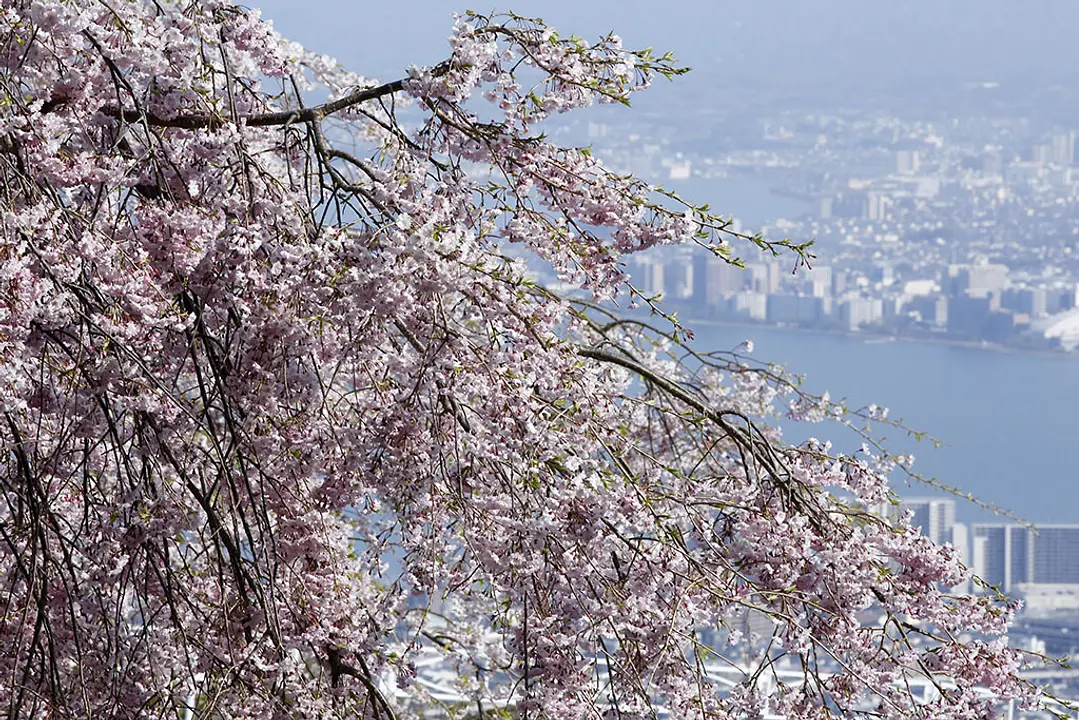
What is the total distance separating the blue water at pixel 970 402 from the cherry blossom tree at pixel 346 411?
1026 inches

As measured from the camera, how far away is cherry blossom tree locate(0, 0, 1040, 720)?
203 cm

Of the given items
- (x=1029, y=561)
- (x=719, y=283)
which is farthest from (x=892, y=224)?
(x=1029, y=561)

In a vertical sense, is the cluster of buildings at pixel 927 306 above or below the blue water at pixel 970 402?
above

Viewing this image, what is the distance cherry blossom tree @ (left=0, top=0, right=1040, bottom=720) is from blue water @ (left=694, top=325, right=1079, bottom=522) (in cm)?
2607

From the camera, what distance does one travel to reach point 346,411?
2.68m

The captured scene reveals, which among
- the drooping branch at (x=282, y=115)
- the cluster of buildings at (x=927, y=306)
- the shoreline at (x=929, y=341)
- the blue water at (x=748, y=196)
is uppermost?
the blue water at (x=748, y=196)

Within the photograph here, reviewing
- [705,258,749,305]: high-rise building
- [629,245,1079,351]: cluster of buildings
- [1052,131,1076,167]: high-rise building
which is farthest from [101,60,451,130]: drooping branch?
[1052,131,1076,167]: high-rise building

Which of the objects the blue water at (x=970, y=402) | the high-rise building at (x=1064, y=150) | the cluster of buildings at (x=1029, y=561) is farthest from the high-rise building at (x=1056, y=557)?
the high-rise building at (x=1064, y=150)

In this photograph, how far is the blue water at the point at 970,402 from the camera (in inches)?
1146

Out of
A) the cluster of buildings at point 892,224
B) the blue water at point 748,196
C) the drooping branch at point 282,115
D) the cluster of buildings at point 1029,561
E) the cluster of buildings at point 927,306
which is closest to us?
the drooping branch at point 282,115

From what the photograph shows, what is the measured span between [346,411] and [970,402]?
1249 inches

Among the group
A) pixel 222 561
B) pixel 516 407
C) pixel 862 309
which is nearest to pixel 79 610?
pixel 222 561

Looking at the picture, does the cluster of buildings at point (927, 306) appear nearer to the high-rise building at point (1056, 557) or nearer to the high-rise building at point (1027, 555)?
the high-rise building at point (1027, 555)

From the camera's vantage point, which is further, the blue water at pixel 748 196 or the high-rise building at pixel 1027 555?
the blue water at pixel 748 196
